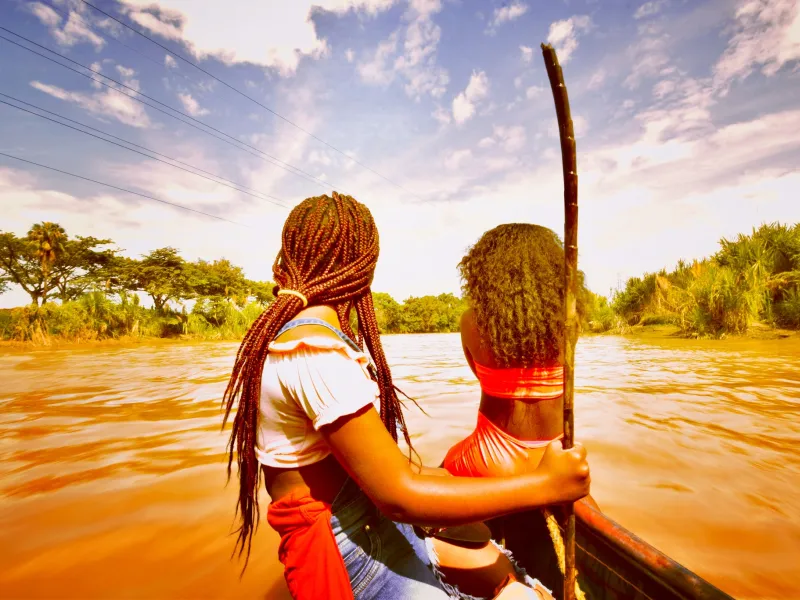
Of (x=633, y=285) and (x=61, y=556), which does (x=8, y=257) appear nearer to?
(x=61, y=556)

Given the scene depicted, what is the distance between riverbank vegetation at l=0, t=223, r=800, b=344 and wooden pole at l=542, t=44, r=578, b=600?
1098 millimetres

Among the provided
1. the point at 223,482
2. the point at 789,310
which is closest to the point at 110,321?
the point at 223,482

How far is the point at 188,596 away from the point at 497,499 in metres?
1.59

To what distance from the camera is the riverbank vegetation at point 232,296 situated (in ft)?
34.8

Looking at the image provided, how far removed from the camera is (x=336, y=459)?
3.35 ft

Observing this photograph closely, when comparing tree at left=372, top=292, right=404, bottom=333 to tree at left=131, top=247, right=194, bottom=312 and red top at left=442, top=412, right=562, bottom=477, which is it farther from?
red top at left=442, top=412, right=562, bottom=477

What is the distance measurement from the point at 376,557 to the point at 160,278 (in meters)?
33.5

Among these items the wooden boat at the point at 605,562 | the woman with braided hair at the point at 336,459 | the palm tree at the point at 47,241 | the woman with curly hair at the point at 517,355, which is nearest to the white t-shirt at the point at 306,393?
the woman with braided hair at the point at 336,459

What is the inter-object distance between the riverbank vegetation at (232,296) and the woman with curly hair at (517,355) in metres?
0.35

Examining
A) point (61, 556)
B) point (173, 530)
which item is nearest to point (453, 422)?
point (173, 530)

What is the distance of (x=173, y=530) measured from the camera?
216 cm

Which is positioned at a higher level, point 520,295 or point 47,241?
point 47,241

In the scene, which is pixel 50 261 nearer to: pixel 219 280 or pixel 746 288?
pixel 219 280

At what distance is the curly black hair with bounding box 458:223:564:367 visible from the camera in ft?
5.76
